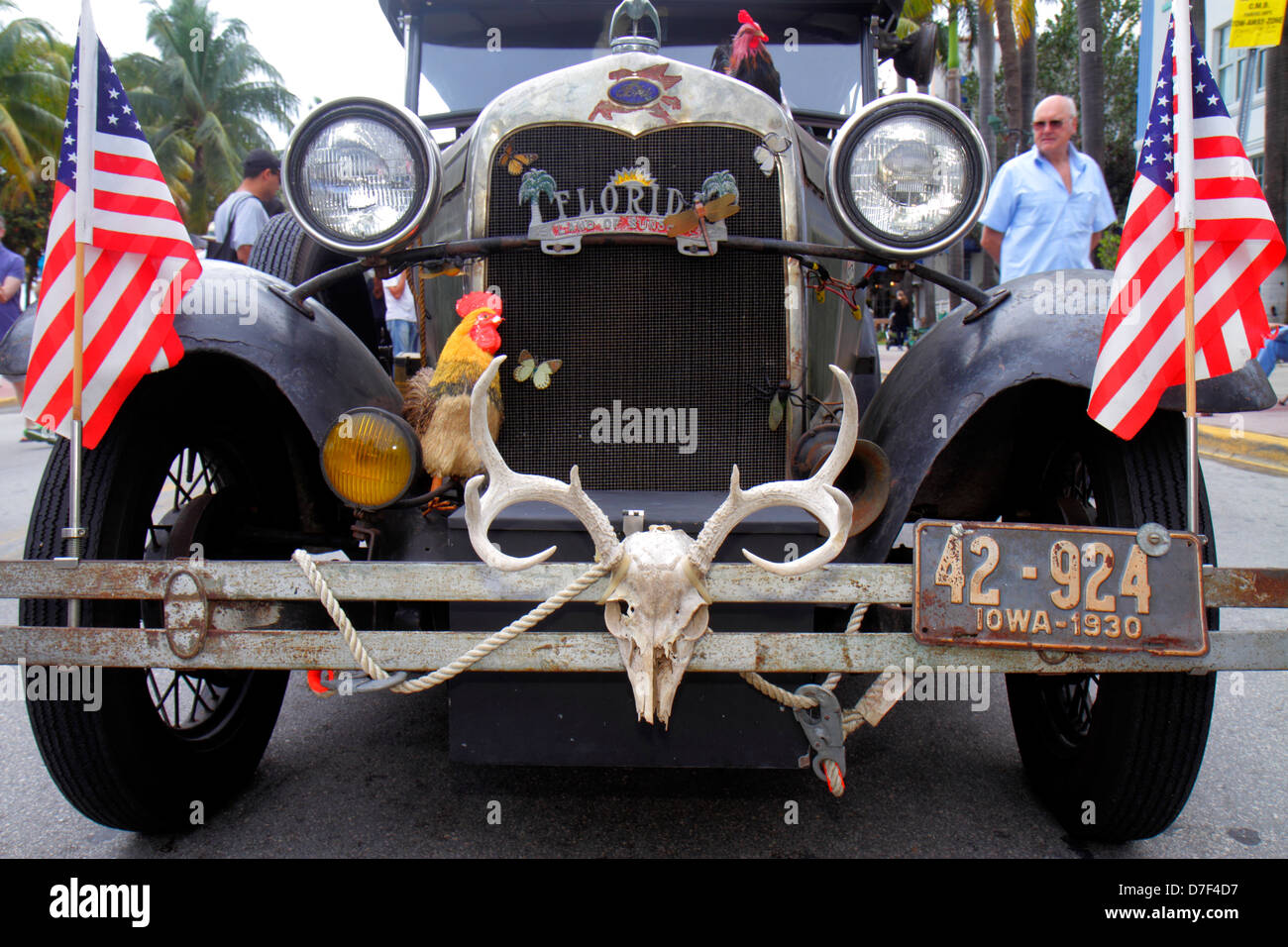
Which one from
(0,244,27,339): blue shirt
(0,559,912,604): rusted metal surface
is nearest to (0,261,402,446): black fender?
(0,559,912,604): rusted metal surface

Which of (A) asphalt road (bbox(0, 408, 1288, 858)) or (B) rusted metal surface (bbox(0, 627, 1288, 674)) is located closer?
(B) rusted metal surface (bbox(0, 627, 1288, 674))

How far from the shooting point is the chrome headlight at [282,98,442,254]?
241 cm

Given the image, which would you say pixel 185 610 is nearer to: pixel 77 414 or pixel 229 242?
pixel 77 414

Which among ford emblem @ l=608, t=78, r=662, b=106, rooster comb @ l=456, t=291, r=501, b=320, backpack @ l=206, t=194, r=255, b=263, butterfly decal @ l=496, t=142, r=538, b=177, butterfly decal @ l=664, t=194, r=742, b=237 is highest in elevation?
backpack @ l=206, t=194, r=255, b=263

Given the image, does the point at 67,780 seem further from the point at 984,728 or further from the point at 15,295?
the point at 15,295

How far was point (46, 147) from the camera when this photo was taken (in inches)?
1042

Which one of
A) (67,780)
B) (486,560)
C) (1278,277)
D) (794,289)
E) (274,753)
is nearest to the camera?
(486,560)

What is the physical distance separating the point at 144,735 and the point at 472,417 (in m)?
1.27

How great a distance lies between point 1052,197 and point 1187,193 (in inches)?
111

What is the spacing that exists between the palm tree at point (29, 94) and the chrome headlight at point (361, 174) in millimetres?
28050

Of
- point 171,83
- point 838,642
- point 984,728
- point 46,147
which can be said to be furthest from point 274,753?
point 171,83

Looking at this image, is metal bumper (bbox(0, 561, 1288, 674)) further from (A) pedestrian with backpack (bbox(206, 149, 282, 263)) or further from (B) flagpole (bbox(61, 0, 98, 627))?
(A) pedestrian with backpack (bbox(206, 149, 282, 263))

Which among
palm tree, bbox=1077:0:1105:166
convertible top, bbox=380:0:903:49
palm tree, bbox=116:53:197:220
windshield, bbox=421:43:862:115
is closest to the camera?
convertible top, bbox=380:0:903:49

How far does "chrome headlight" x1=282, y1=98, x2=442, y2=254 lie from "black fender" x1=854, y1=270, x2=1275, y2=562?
1.36 metres
